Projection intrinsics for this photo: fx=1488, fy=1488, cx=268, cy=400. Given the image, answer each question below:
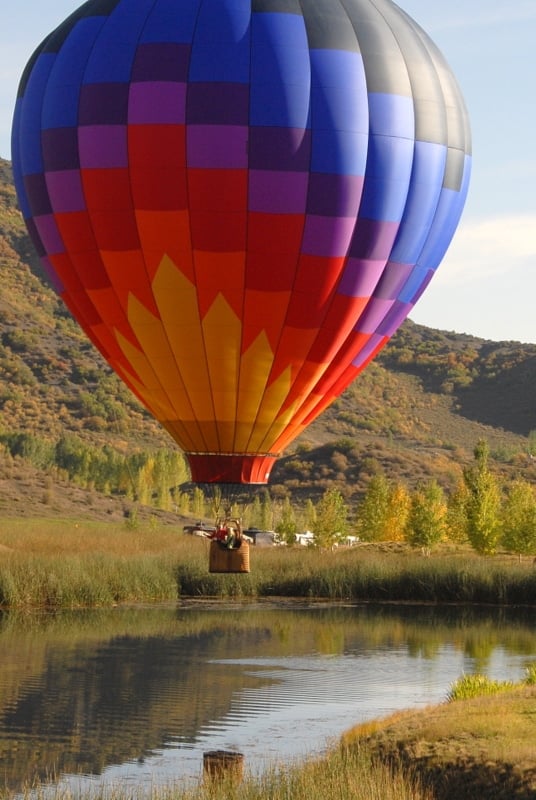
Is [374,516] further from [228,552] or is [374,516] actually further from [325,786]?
[325,786]

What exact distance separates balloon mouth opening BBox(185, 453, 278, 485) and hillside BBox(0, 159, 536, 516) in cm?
6786

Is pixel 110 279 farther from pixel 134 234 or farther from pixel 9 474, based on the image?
pixel 9 474

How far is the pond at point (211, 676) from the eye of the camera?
29312 mm

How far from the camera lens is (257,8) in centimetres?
2856

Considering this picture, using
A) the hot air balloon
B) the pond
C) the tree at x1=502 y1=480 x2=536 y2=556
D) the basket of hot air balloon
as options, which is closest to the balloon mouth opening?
the hot air balloon

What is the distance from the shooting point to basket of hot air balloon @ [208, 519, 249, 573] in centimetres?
2691

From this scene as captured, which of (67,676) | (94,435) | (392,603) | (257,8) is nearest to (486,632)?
(392,603)

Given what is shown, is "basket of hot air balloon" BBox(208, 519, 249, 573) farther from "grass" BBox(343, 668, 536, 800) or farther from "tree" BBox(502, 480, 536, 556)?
"tree" BBox(502, 480, 536, 556)

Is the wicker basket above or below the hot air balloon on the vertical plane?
below

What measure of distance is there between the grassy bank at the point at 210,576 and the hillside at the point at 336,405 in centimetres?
3625

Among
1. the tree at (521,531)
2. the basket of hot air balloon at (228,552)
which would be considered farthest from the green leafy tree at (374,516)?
the basket of hot air balloon at (228,552)

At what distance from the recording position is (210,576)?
5797 centimetres

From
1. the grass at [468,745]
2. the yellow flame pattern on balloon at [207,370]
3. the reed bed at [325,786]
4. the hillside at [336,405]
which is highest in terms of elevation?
the hillside at [336,405]

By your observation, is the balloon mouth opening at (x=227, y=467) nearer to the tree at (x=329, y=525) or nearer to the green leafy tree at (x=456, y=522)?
the tree at (x=329, y=525)
